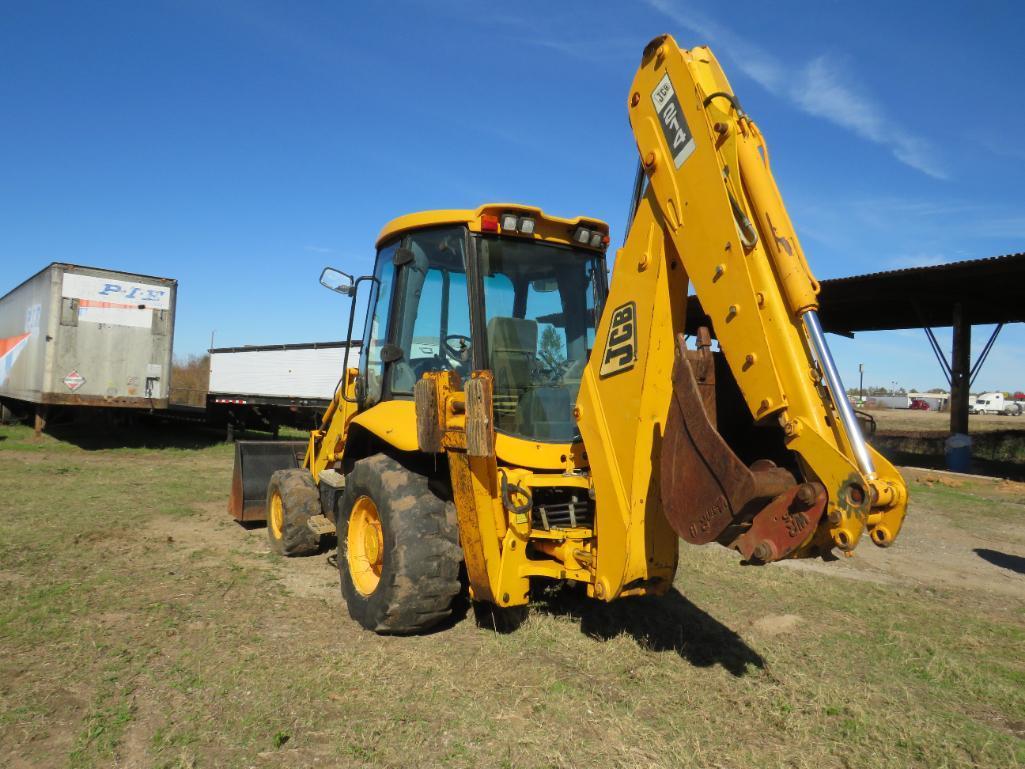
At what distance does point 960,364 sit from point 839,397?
598 inches

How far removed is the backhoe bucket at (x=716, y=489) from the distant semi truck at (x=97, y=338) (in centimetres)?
1340

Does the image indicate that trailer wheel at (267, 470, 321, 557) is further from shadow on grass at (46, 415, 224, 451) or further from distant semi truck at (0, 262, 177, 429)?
shadow on grass at (46, 415, 224, 451)

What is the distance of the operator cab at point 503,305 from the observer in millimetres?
4270

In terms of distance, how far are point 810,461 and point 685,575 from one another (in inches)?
137

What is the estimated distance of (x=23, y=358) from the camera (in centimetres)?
1497

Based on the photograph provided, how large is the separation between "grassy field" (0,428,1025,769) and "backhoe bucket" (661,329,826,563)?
94cm

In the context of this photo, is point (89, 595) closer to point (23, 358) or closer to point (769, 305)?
point (769, 305)

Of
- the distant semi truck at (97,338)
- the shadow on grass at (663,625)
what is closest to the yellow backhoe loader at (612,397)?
the shadow on grass at (663,625)

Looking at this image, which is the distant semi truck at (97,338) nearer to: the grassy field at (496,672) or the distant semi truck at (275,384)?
the distant semi truck at (275,384)

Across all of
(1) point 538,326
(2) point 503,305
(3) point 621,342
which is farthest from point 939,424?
(3) point 621,342

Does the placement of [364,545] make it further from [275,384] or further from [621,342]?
[275,384]

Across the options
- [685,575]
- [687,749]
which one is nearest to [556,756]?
[687,749]

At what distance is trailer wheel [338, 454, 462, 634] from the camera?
4.06 m

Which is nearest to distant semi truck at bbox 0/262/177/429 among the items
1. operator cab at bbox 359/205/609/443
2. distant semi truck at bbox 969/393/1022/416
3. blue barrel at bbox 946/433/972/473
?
operator cab at bbox 359/205/609/443
